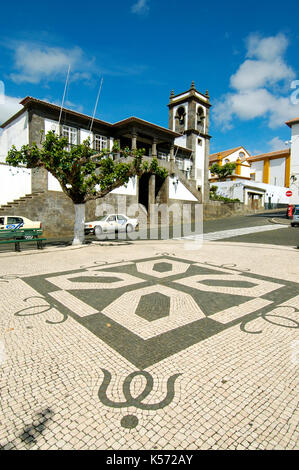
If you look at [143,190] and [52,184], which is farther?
[143,190]

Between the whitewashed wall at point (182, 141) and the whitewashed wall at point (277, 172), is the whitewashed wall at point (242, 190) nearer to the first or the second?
the whitewashed wall at point (277, 172)

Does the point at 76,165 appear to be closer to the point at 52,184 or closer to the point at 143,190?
Result: the point at 52,184

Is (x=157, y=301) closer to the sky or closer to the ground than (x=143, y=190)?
closer to the ground

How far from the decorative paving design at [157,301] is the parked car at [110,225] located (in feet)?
31.1

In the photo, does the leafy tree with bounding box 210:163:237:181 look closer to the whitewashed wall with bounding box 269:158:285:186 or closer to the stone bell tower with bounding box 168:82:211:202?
the whitewashed wall with bounding box 269:158:285:186

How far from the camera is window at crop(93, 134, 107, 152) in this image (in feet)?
82.0

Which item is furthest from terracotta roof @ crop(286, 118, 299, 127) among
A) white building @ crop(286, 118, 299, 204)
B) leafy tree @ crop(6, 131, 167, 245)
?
leafy tree @ crop(6, 131, 167, 245)

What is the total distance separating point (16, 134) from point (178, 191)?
54.5 ft

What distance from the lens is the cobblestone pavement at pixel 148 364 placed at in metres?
1.98

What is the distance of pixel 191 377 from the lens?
2.63 metres

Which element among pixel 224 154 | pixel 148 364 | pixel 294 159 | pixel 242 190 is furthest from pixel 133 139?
pixel 224 154

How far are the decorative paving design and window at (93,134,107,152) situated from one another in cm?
2018

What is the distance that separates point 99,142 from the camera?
83.4 ft
